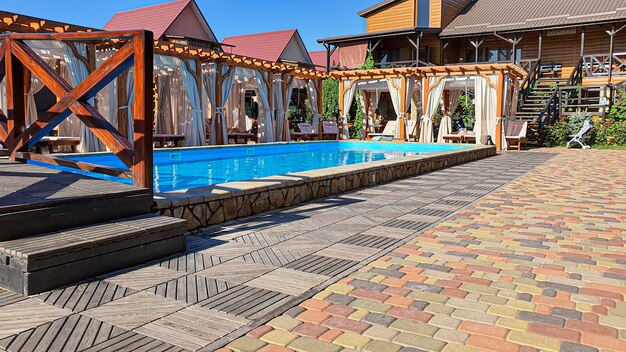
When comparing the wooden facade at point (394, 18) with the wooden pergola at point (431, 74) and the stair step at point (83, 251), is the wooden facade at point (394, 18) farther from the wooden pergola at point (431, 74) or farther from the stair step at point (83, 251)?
the stair step at point (83, 251)

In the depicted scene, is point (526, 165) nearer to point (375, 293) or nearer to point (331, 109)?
point (375, 293)

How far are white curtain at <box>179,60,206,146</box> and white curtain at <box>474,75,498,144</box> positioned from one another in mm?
8470

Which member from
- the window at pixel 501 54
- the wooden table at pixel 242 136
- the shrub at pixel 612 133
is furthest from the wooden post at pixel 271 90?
the window at pixel 501 54

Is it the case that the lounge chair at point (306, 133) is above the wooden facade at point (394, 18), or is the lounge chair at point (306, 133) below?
below

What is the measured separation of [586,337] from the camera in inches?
87.5

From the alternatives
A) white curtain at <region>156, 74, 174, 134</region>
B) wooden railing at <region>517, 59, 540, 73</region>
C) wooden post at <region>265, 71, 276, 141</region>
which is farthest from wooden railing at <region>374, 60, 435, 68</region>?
white curtain at <region>156, 74, 174, 134</region>

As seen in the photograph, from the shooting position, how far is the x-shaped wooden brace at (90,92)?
3.75m

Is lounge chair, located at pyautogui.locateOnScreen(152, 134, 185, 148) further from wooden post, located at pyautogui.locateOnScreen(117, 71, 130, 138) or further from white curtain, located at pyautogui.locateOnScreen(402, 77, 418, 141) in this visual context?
white curtain, located at pyautogui.locateOnScreen(402, 77, 418, 141)

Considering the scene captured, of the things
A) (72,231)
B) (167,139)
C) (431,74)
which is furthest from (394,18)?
(72,231)

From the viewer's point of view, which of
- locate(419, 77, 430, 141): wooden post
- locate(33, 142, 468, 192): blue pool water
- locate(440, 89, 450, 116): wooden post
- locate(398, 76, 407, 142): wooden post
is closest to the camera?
locate(33, 142, 468, 192): blue pool water

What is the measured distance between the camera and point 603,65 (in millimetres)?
19906

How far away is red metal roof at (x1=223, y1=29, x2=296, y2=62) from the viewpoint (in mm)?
28031

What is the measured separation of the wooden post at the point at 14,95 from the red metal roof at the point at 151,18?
59.2 feet

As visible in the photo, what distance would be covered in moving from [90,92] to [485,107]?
44.8 feet
